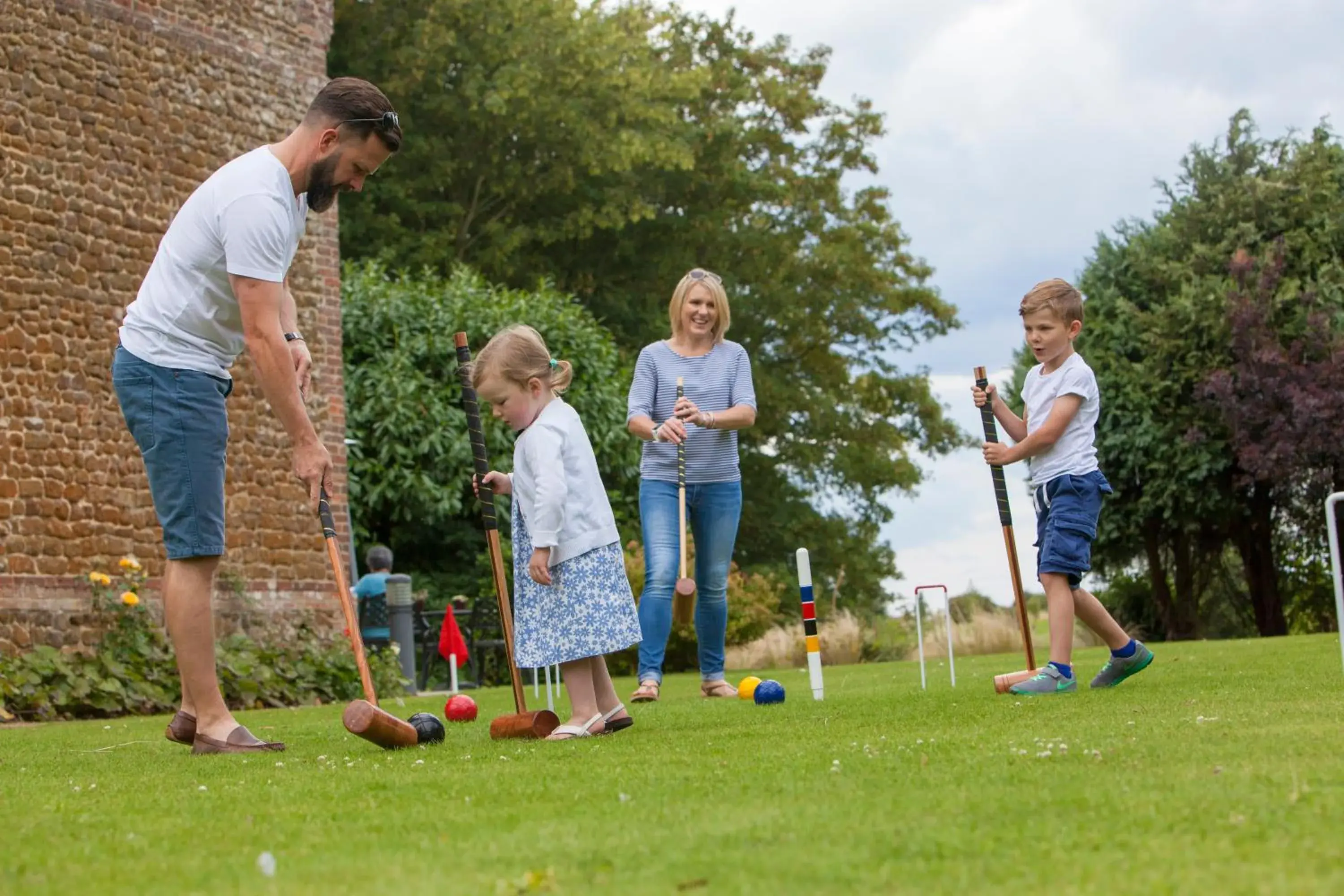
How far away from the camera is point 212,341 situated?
5.09 m

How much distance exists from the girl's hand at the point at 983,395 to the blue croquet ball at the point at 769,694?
1474 millimetres

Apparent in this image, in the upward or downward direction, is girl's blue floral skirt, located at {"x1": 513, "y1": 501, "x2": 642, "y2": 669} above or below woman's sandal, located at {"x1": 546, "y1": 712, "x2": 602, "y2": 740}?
above

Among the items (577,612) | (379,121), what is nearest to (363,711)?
(577,612)

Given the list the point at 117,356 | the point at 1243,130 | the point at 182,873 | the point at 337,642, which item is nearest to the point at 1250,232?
the point at 1243,130

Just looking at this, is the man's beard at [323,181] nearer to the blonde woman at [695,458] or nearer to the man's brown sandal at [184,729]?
the man's brown sandal at [184,729]

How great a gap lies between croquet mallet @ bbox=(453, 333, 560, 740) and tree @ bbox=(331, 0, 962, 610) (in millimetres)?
16632

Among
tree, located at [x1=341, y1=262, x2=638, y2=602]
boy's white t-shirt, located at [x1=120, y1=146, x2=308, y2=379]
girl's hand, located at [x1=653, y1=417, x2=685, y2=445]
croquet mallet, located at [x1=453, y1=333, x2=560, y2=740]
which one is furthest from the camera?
tree, located at [x1=341, y1=262, x2=638, y2=602]

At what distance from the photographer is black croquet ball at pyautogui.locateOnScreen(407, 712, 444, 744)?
5062 millimetres

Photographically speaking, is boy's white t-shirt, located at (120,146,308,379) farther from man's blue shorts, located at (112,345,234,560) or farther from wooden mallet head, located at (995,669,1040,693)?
wooden mallet head, located at (995,669,1040,693)

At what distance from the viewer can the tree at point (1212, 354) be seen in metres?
20.9

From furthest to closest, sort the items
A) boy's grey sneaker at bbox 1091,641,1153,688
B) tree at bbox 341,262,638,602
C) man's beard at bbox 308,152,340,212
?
tree at bbox 341,262,638,602
boy's grey sneaker at bbox 1091,641,1153,688
man's beard at bbox 308,152,340,212

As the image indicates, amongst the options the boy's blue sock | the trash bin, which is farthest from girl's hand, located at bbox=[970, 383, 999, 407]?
the trash bin

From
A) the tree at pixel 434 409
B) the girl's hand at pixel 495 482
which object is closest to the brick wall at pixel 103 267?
the tree at pixel 434 409

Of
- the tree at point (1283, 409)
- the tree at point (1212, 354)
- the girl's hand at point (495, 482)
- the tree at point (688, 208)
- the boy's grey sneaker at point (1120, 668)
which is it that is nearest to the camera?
the girl's hand at point (495, 482)
